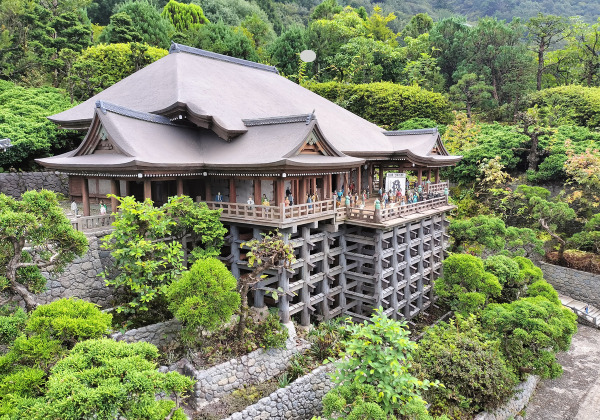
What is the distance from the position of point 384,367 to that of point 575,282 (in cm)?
2018

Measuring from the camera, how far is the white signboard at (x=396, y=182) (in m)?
20.2

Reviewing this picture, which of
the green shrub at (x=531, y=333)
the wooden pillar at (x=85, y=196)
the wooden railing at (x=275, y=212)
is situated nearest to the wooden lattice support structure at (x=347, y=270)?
the wooden railing at (x=275, y=212)

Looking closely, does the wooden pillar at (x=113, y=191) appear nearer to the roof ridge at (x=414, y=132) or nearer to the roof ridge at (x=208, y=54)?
the roof ridge at (x=208, y=54)

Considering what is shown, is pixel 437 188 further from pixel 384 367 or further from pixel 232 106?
pixel 384 367

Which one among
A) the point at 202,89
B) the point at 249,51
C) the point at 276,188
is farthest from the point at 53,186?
the point at 249,51

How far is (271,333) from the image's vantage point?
13773 millimetres

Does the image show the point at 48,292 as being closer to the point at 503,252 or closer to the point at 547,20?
the point at 503,252

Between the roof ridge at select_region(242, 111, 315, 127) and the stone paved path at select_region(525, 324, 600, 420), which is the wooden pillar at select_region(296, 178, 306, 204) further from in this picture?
the stone paved path at select_region(525, 324, 600, 420)

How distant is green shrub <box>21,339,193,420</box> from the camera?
664 cm

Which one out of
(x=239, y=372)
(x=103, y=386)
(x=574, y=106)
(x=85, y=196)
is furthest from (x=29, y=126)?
(x=574, y=106)

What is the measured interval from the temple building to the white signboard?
6cm

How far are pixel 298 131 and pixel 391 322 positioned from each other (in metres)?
8.56

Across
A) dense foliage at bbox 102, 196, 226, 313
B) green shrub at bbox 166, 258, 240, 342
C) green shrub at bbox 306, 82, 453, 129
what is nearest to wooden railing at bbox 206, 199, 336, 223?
dense foliage at bbox 102, 196, 226, 313

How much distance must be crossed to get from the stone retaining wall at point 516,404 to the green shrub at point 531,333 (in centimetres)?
66
